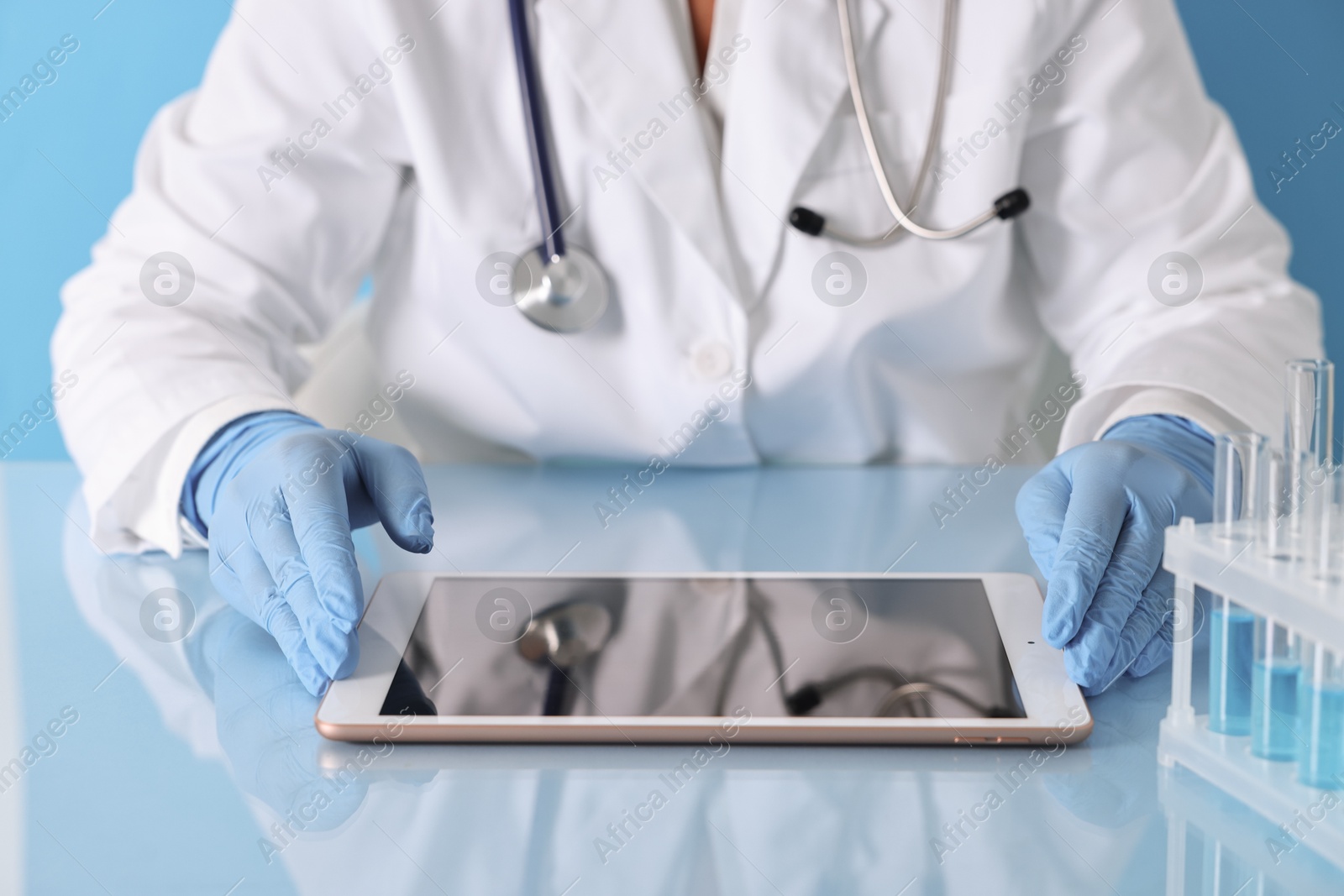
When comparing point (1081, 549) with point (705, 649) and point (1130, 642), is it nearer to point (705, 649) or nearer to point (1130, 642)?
point (1130, 642)

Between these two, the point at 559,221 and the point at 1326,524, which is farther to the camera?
the point at 559,221

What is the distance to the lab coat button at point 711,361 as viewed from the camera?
103 centimetres

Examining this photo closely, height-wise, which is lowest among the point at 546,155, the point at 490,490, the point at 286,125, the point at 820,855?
the point at 490,490

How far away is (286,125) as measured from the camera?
1.02 meters

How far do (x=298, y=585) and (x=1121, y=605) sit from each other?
47cm

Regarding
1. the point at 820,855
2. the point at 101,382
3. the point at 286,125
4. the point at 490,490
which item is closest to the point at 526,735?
the point at 820,855

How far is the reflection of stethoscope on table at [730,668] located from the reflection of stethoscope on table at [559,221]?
39 cm

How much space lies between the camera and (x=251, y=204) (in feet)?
3.37

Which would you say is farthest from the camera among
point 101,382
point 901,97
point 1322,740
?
point 901,97

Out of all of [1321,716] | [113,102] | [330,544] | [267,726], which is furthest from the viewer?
[113,102]

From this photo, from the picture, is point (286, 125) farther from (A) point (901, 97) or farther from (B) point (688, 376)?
(A) point (901, 97)

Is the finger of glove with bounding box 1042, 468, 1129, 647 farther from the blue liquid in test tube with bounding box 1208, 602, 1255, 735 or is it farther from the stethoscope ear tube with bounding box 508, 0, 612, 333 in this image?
the stethoscope ear tube with bounding box 508, 0, 612, 333

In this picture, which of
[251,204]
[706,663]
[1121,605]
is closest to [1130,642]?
[1121,605]

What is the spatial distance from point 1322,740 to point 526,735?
35cm
